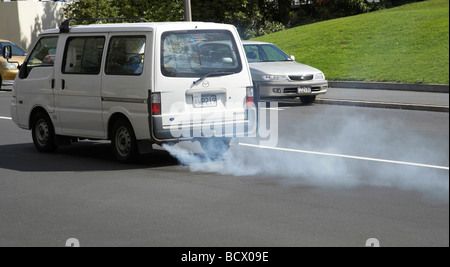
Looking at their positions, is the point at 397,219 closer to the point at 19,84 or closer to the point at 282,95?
the point at 19,84

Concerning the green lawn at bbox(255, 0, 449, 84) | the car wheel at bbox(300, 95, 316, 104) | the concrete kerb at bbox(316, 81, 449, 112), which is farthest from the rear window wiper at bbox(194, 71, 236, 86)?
the car wheel at bbox(300, 95, 316, 104)

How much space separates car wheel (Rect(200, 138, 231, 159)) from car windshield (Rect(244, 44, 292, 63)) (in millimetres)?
8908

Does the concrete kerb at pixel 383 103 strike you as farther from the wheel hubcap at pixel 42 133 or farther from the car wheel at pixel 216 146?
the wheel hubcap at pixel 42 133

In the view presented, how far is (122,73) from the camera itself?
1012 cm

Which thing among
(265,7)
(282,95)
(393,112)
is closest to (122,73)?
(393,112)

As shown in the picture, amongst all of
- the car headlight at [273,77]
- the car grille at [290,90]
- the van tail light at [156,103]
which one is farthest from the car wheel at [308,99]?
the van tail light at [156,103]

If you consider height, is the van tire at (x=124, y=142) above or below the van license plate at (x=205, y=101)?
below

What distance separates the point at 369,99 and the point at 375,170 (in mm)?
7866

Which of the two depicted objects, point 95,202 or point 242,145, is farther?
→ point 242,145

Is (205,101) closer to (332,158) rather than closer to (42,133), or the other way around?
(332,158)

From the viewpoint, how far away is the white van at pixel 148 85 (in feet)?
31.9

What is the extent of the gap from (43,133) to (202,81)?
324 centimetres

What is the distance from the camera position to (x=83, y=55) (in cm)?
1079

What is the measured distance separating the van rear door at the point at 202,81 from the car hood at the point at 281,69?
798 centimetres
